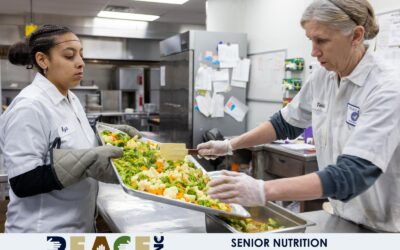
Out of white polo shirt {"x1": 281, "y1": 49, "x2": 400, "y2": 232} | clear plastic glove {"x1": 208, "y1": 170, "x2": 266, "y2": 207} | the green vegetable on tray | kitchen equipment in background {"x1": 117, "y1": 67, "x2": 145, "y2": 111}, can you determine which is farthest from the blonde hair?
kitchen equipment in background {"x1": 117, "y1": 67, "x2": 145, "y2": 111}

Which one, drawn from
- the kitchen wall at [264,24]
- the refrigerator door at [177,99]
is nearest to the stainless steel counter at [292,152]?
the kitchen wall at [264,24]

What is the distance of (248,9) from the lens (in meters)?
4.77

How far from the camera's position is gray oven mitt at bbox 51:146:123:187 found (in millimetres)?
1547

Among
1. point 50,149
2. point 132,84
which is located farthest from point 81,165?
point 132,84

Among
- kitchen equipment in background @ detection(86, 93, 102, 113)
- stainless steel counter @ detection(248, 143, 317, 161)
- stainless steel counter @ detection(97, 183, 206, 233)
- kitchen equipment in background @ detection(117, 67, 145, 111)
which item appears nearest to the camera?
stainless steel counter @ detection(97, 183, 206, 233)

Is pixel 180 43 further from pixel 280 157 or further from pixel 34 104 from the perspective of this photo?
pixel 34 104

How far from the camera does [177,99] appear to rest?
4.93 meters

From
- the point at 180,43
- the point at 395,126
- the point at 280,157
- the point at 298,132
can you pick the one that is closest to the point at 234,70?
the point at 180,43

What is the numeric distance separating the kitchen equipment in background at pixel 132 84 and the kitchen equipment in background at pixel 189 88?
3.17 metres

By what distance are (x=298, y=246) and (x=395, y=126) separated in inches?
22.1

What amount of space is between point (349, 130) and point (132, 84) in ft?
23.7

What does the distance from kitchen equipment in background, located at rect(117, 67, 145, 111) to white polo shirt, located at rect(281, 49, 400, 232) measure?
6.83m

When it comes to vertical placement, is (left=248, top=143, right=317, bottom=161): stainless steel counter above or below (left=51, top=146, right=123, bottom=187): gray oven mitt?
below

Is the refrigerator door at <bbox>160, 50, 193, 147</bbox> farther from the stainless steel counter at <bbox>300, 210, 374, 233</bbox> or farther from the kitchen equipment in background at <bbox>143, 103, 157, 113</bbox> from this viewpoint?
the stainless steel counter at <bbox>300, 210, 374, 233</bbox>
